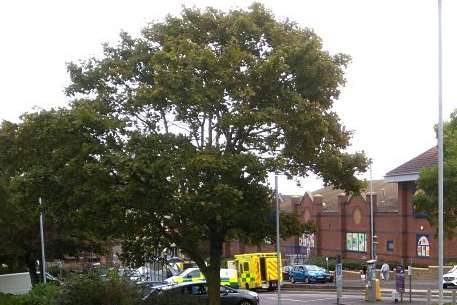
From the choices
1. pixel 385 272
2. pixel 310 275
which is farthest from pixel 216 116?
pixel 310 275

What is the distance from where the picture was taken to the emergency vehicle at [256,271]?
148 feet

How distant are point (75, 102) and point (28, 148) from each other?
181 centimetres

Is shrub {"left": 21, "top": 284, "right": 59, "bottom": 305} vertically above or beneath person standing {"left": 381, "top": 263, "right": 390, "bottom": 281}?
above

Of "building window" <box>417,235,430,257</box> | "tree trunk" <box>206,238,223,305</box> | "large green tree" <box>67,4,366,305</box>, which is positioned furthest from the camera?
"building window" <box>417,235,430,257</box>

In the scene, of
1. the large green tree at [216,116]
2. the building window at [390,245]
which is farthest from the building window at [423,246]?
the large green tree at [216,116]

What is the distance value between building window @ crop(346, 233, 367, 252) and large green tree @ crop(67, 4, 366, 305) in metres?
41.5

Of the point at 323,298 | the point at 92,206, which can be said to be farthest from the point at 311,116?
the point at 323,298

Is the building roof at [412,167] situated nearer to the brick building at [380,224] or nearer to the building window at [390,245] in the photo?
the brick building at [380,224]

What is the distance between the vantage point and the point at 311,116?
688 inches

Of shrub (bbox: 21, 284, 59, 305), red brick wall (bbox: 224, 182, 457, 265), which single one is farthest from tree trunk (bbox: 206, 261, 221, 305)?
red brick wall (bbox: 224, 182, 457, 265)

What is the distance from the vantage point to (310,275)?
1982 inches

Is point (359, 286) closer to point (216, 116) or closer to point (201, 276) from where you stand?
point (201, 276)

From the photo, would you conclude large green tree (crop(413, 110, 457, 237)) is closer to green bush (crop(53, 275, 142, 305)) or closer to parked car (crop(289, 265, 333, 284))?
green bush (crop(53, 275, 142, 305))

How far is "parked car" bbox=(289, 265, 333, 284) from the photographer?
50.3 metres
